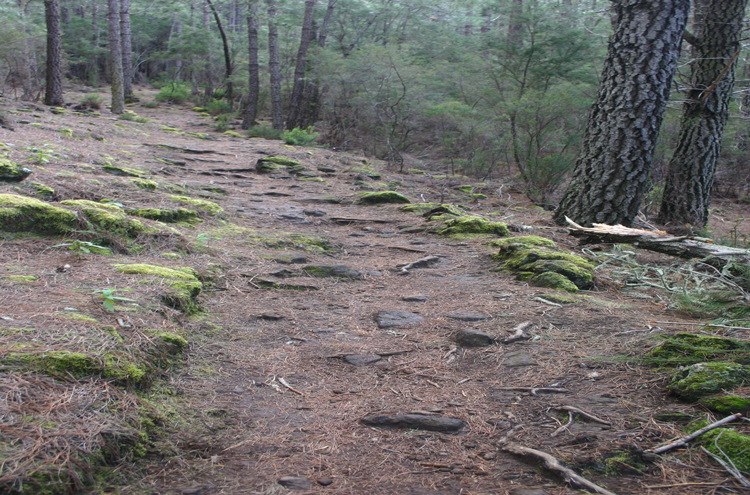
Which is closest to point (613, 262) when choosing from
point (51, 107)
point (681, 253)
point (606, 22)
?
point (681, 253)

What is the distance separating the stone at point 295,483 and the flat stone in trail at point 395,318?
1.68 metres

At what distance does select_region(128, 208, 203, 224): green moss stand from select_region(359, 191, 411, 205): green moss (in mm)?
3186

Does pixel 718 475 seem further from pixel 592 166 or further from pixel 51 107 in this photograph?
pixel 51 107

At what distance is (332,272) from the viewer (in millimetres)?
4551

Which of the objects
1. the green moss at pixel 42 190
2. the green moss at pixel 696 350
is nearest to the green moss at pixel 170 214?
the green moss at pixel 42 190

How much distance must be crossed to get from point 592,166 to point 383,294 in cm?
321

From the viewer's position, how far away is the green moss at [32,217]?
11.9 ft

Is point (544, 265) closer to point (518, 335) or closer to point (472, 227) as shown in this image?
point (518, 335)

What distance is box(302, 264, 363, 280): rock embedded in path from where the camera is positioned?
14.8 feet

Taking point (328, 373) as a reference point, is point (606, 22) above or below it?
above

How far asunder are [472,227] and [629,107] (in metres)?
2.16

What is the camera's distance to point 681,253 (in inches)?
157

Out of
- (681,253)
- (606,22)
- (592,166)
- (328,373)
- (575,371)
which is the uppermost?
(606,22)

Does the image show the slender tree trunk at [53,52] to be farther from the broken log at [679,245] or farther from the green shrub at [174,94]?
the broken log at [679,245]
